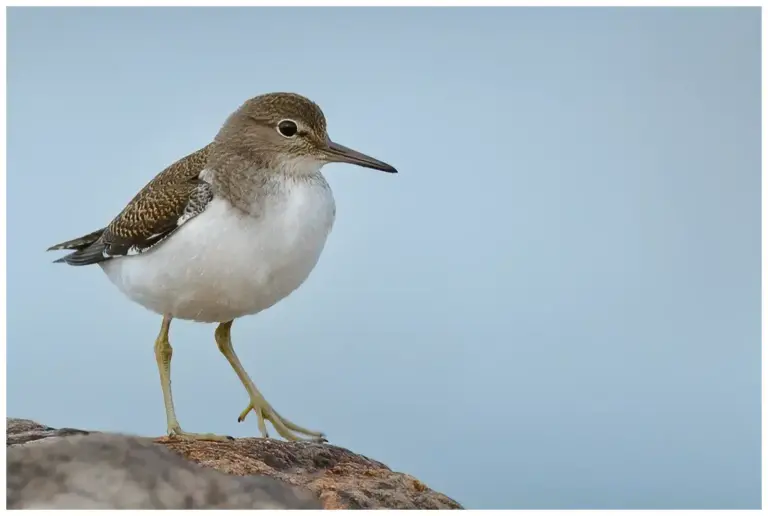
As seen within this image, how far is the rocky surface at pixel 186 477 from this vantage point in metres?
5.43

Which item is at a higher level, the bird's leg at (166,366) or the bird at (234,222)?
the bird at (234,222)

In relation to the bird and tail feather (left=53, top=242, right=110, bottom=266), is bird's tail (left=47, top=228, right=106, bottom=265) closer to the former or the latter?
tail feather (left=53, top=242, right=110, bottom=266)

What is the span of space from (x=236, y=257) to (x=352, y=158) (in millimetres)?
922

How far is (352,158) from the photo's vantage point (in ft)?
21.5

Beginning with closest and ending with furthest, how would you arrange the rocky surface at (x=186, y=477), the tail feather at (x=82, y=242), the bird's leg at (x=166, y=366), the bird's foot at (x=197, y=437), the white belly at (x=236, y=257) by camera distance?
the rocky surface at (x=186, y=477), the white belly at (x=236, y=257), the bird's foot at (x=197, y=437), the bird's leg at (x=166, y=366), the tail feather at (x=82, y=242)

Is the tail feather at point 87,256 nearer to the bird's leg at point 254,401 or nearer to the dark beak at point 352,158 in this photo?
the bird's leg at point 254,401

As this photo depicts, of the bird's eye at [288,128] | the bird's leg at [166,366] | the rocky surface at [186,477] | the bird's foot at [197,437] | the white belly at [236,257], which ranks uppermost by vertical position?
the bird's eye at [288,128]

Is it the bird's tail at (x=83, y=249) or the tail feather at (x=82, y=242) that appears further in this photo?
the tail feather at (x=82, y=242)

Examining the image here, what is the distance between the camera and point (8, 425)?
654cm

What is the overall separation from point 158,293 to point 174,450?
3.18 ft

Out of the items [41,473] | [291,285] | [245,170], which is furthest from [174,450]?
[245,170]

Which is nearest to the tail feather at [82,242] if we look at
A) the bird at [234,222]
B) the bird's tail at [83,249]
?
the bird's tail at [83,249]

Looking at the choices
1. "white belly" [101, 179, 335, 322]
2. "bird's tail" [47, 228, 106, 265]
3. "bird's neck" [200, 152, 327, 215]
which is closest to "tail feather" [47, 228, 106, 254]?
"bird's tail" [47, 228, 106, 265]

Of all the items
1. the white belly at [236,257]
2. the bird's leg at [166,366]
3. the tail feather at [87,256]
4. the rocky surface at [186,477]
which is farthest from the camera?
the tail feather at [87,256]
